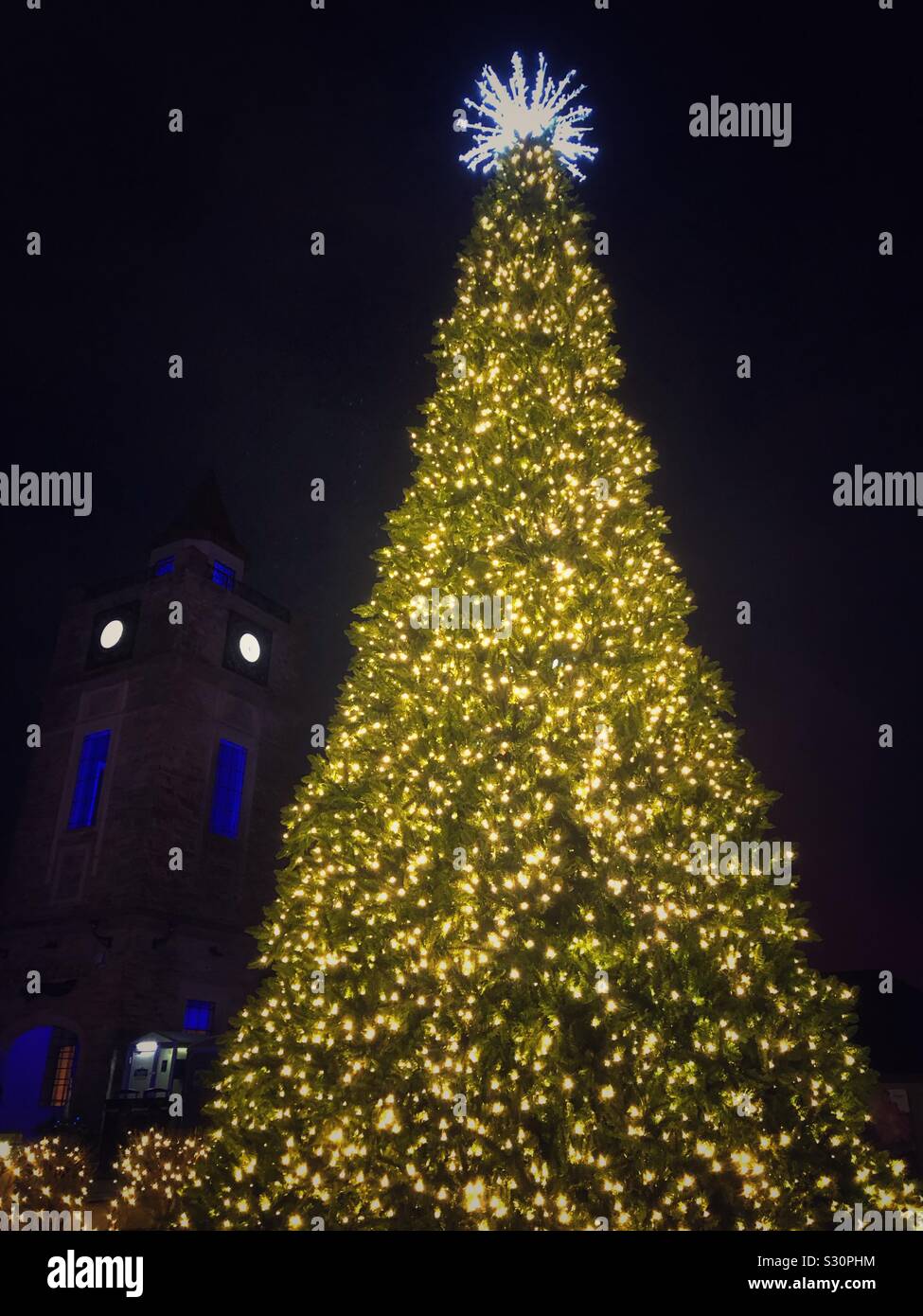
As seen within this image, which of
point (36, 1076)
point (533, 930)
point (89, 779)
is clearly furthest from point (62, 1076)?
point (533, 930)

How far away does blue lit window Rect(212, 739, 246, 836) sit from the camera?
70.9 feet

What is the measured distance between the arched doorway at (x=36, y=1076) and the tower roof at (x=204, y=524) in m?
15.3

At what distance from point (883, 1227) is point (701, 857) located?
7.27 ft

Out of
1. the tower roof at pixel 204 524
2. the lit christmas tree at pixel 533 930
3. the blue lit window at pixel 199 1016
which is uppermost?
the tower roof at pixel 204 524

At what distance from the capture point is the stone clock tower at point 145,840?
59.6 feet

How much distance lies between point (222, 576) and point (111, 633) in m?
4.07

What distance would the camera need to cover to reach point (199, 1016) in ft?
64.0

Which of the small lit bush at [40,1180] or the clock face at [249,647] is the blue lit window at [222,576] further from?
the small lit bush at [40,1180]

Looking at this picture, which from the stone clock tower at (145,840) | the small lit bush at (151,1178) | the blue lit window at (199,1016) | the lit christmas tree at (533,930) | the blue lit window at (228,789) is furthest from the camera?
the blue lit window at (228,789)

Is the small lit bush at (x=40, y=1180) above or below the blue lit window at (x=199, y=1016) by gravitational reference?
below

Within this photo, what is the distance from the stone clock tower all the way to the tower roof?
106cm

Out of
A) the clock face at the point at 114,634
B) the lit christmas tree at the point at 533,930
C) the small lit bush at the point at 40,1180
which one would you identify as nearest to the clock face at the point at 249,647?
the clock face at the point at 114,634

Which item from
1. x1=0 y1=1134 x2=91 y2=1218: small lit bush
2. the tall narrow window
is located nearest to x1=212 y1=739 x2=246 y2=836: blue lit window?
the tall narrow window
